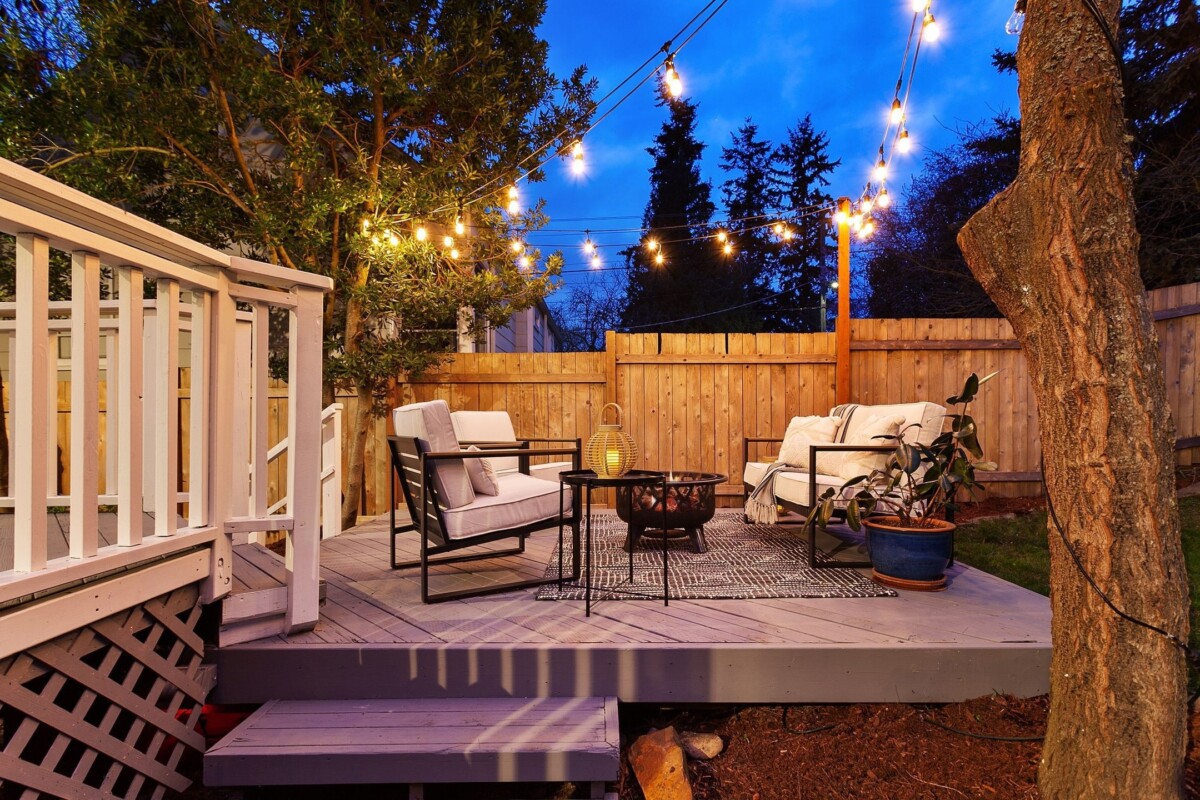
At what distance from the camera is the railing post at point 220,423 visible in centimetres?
191

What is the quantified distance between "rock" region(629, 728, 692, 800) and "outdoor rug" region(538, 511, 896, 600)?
70cm

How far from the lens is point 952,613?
2.22 meters

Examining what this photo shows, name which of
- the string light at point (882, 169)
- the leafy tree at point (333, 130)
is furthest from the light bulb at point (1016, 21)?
the leafy tree at point (333, 130)

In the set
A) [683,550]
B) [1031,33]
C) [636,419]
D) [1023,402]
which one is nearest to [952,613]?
[683,550]

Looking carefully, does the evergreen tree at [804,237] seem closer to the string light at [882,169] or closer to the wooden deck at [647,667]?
the string light at [882,169]

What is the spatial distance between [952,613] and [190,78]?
5.25 metres

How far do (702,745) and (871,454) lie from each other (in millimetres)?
2011

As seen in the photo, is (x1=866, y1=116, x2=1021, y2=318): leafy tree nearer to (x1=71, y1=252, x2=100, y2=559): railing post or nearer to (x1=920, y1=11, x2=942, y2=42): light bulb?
(x1=920, y1=11, x2=942, y2=42): light bulb

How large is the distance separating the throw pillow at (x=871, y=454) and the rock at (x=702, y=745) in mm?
1820

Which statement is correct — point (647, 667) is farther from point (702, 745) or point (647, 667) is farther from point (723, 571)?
point (723, 571)

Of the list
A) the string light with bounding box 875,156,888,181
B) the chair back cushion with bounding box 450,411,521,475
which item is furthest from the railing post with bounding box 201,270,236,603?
the string light with bounding box 875,156,888,181

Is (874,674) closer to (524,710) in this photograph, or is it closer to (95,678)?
(524,710)

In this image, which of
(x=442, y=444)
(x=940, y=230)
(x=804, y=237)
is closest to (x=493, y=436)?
(x=442, y=444)

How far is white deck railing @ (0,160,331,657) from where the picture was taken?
1346 mm
